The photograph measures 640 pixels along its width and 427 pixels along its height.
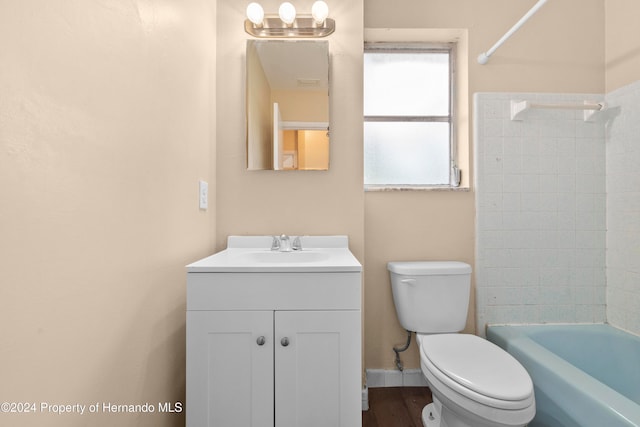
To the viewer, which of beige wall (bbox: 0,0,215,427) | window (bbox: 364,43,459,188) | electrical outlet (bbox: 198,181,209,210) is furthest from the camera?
window (bbox: 364,43,459,188)

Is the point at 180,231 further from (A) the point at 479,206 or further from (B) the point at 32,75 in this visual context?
(A) the point at 479,206

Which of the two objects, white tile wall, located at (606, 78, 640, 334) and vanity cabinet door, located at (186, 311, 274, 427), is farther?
white tile wall, located at (606, 78, 640, 334)

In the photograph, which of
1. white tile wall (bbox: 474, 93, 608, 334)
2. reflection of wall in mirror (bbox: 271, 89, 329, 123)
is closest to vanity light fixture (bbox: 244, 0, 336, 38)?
reflection of wall in mirror (bbox: 271, 89, 329, 123)

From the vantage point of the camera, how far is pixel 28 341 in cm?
52

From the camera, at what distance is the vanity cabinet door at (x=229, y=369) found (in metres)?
0.96

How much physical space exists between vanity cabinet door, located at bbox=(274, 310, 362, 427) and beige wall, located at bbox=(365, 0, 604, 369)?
2.38 ft

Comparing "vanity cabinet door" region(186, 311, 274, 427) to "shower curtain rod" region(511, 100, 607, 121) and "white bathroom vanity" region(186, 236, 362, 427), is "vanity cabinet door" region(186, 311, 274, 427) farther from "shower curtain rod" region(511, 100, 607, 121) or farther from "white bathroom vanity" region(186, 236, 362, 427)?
"shower curtain rod" region(511, 100, 607, 121)

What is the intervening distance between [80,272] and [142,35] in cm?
69

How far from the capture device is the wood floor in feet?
4.55

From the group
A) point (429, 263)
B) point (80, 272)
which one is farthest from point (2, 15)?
point (429, 263)

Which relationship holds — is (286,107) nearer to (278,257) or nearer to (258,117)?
(258,117)

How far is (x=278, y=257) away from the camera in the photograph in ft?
4.44

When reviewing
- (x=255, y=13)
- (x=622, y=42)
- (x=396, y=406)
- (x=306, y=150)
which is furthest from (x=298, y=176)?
(x=622, y=42)

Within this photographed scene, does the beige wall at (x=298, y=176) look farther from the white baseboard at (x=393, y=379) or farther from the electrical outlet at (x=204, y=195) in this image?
the white baseboard at (x=393, y=379)
